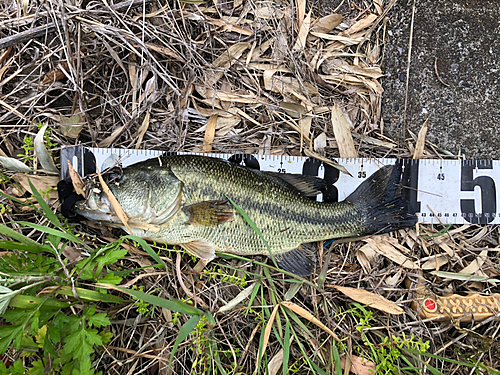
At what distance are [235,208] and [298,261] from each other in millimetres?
751

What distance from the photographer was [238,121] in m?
3.22

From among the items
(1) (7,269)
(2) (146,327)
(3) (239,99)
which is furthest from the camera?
(3) (239,99)

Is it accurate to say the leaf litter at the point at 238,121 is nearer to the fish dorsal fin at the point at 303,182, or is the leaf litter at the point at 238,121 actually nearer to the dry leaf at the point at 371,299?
the dry leaf at the point at 371,299

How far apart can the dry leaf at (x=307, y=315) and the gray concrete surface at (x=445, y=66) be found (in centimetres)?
186

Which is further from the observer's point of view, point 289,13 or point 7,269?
point 289,13

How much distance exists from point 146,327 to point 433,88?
3.45 m

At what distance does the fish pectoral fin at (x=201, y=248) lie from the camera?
2863 mm

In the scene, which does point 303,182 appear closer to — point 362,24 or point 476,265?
point 362,24

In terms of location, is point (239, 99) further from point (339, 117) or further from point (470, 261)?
point (470, 261)

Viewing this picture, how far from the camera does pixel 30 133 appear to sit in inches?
119

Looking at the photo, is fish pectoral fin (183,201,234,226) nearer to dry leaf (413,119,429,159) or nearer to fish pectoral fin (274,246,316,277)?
fish pectoral fin (274,246,316,277)

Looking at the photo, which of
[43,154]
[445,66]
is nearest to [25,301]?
[43,154]

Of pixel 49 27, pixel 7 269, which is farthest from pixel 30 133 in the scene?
pixel 7 269

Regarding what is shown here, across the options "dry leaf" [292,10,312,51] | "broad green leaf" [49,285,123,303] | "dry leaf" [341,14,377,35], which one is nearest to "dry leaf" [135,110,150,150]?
"broad green leaf" [49,285,123,303]
